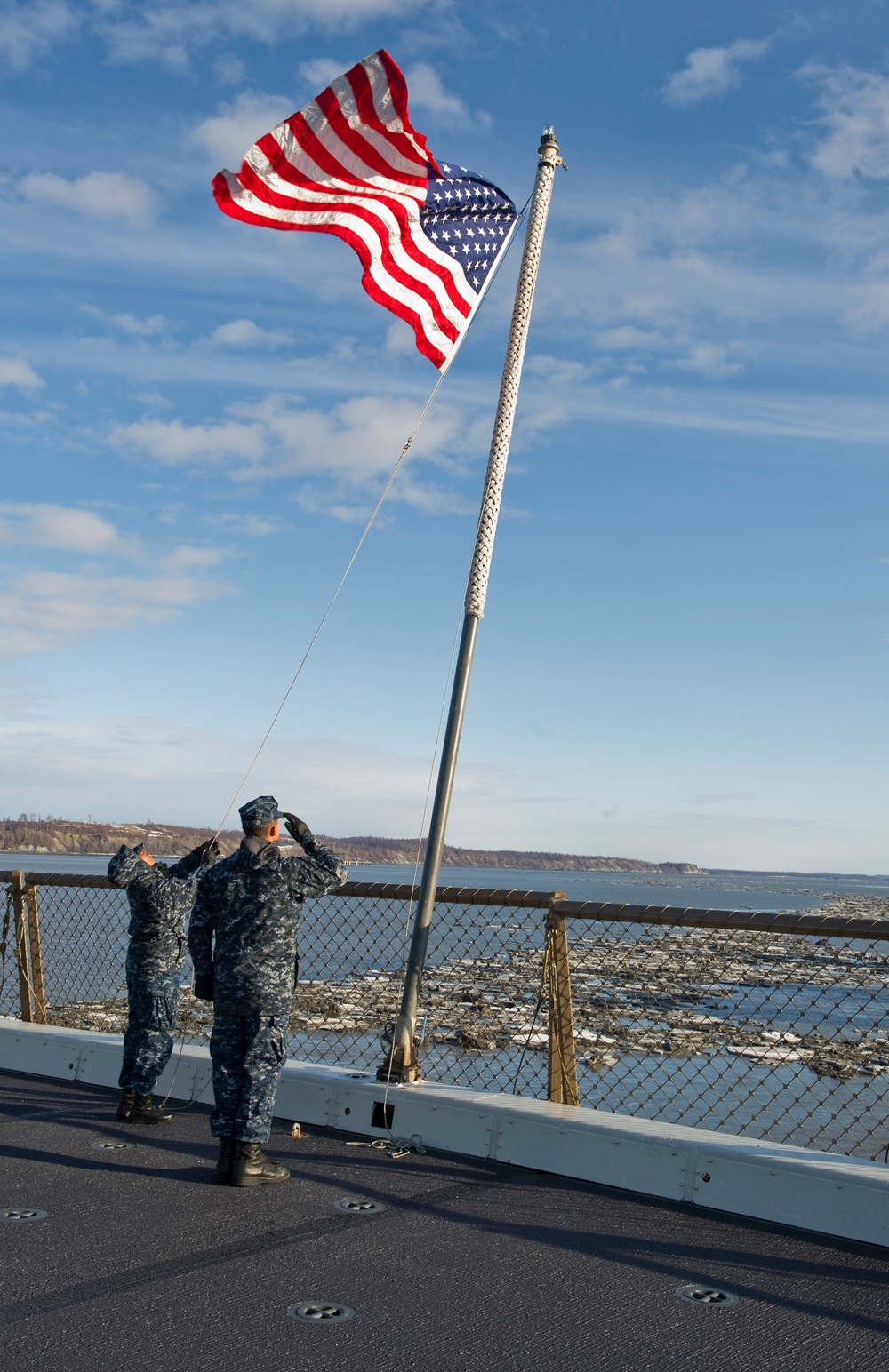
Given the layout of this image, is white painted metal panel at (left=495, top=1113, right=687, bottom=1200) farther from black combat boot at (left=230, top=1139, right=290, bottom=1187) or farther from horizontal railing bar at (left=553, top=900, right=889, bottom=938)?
black combat boot at (left=230, top=1139, right=290, bottom=1187)

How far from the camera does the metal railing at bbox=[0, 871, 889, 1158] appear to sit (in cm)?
587

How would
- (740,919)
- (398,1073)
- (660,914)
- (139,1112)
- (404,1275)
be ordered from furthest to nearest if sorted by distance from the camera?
1. (139,1112)
2. (398,1073)
3. (660,914)
4. (740,919)
5. (404,1275)

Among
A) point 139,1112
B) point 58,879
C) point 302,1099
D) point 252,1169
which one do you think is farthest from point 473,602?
point 58,879

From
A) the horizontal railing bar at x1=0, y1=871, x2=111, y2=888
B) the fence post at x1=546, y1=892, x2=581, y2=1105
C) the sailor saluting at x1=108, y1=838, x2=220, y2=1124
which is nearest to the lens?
the fence post at x1=546, y1=892, x2=581, y2=1105

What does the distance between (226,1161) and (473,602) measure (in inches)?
125

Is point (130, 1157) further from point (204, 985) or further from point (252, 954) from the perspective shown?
point (252, 954)

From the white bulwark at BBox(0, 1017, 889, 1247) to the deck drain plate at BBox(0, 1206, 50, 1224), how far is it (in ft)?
5.98

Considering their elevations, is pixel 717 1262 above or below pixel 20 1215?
above

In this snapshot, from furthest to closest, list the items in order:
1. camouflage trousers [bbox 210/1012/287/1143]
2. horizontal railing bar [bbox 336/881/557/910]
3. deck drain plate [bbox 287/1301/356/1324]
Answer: horizontal railing bar [bbox 336/881/557/910] → camouflage trousers [bbox 210/1012/287/1143] → deck drain plate [bbox 287/1301/356/1324]

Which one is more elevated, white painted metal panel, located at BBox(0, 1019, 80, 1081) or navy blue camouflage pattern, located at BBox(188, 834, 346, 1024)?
navy blue camouflage pattern, located at BBox(188, 834, 346, 1024)

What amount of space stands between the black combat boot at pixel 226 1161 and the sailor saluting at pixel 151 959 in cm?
123

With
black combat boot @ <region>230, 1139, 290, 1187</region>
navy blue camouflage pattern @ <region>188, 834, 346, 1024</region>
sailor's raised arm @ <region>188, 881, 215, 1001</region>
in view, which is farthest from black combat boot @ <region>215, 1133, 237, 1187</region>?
sailor's raised arm @ <region>188, 881, 215, 1001</region>

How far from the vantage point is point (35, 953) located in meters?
8.09

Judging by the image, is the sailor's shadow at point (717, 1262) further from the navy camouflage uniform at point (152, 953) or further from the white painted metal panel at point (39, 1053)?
the white painted metal panel at point (39, 1053)
